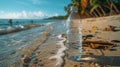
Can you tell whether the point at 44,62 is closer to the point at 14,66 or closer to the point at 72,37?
the point at 14,66

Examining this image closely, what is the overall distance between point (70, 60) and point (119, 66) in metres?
1.11

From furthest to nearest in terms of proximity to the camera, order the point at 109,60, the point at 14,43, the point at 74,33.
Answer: the point at 14,43
the point at 74,33
the point at 109,60

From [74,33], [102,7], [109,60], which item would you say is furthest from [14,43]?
[102,7]

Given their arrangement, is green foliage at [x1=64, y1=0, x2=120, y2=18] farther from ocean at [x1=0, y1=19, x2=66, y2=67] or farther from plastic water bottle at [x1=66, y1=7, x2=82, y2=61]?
plastic water bottle at [x1=66, y1=7, x2=82, y2=61]

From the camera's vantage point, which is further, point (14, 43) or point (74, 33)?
point (14, 43)

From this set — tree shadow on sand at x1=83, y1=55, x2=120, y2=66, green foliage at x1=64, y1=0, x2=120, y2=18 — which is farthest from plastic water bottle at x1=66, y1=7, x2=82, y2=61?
green foliage at x1=64, y1=0, x2=120, y2=18

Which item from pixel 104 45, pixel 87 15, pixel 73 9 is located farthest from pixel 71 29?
pixel 87 15

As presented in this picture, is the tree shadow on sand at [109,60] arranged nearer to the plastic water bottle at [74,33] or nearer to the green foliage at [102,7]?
the plastic water bottle at [74,33]

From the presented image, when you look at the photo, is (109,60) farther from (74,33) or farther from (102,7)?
(102,7)

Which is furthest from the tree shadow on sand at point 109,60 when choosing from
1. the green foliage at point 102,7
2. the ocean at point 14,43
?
the green foliage at point 102,7

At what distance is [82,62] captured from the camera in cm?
389

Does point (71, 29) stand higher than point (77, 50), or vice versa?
point (71, 29)

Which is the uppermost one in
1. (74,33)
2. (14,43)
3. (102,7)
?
(102,7)

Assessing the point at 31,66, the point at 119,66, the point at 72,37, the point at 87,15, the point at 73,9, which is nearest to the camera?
the point at 119,66
